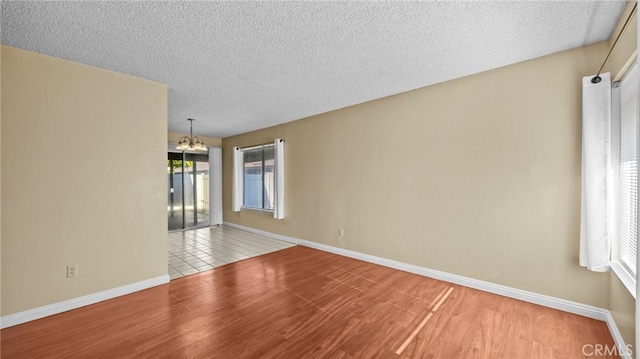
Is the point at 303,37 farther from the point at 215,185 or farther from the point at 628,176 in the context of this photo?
the point at 215,185

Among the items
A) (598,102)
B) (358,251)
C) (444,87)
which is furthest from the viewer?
(358,251)

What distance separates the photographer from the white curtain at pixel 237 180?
6.38 meters

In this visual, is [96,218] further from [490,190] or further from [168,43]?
[490,190]

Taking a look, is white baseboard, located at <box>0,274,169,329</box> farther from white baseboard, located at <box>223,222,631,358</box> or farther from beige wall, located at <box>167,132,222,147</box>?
beige wall, located at <box>167,132,222,147</box>

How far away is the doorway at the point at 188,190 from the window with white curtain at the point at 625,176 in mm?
7506

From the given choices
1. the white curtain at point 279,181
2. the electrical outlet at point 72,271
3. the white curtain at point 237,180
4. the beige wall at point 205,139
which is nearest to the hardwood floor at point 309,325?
the electrical outlet at point 72,271

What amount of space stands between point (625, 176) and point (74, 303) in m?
5.16

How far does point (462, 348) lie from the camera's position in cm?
188

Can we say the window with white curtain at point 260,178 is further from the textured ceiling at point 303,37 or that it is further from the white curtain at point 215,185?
the textured ceiling at point 303,37

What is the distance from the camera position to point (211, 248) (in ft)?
15.4

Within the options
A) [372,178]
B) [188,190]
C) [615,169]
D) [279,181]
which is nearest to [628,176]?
[615,169]

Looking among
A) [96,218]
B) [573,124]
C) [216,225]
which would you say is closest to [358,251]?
[573,124]

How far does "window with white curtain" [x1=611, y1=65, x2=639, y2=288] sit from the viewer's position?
1746 mm

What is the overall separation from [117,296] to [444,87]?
4641mm
